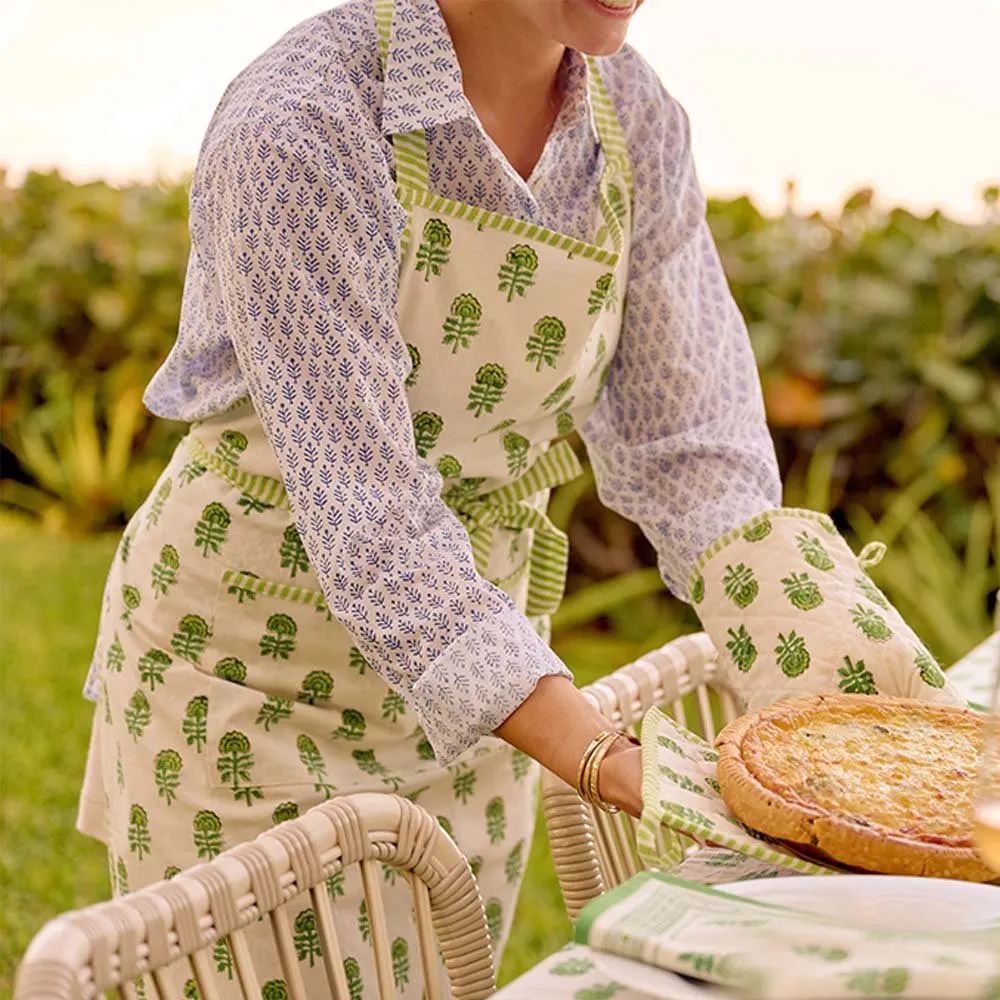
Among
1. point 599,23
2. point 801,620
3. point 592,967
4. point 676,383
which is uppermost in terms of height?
point 599,23

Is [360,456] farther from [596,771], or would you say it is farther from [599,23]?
[599,23]

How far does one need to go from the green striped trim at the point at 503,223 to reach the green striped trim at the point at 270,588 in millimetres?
Answer: 434

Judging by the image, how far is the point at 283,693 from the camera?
5.64ft

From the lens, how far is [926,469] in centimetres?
405

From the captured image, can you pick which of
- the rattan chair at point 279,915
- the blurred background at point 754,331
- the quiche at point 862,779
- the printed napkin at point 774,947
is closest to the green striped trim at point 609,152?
the quiche at point 862,779

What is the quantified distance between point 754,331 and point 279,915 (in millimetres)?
3243

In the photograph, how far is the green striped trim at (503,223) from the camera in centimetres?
152

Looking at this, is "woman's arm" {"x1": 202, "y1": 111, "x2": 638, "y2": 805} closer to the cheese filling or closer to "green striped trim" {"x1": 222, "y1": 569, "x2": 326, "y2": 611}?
the cheese filling

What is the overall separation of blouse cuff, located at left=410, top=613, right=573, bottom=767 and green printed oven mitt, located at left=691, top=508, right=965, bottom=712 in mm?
251

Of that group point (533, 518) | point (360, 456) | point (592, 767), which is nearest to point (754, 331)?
point (533, 518)

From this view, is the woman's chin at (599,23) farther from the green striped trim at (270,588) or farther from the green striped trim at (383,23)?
the green striped trim at (270,588)

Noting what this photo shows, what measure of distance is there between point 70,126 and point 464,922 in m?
5.20

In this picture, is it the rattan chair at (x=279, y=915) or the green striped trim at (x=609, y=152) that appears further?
the green striped trim at (x=609, y=152)

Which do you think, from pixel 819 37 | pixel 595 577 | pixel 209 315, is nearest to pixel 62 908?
pixel 595 577
